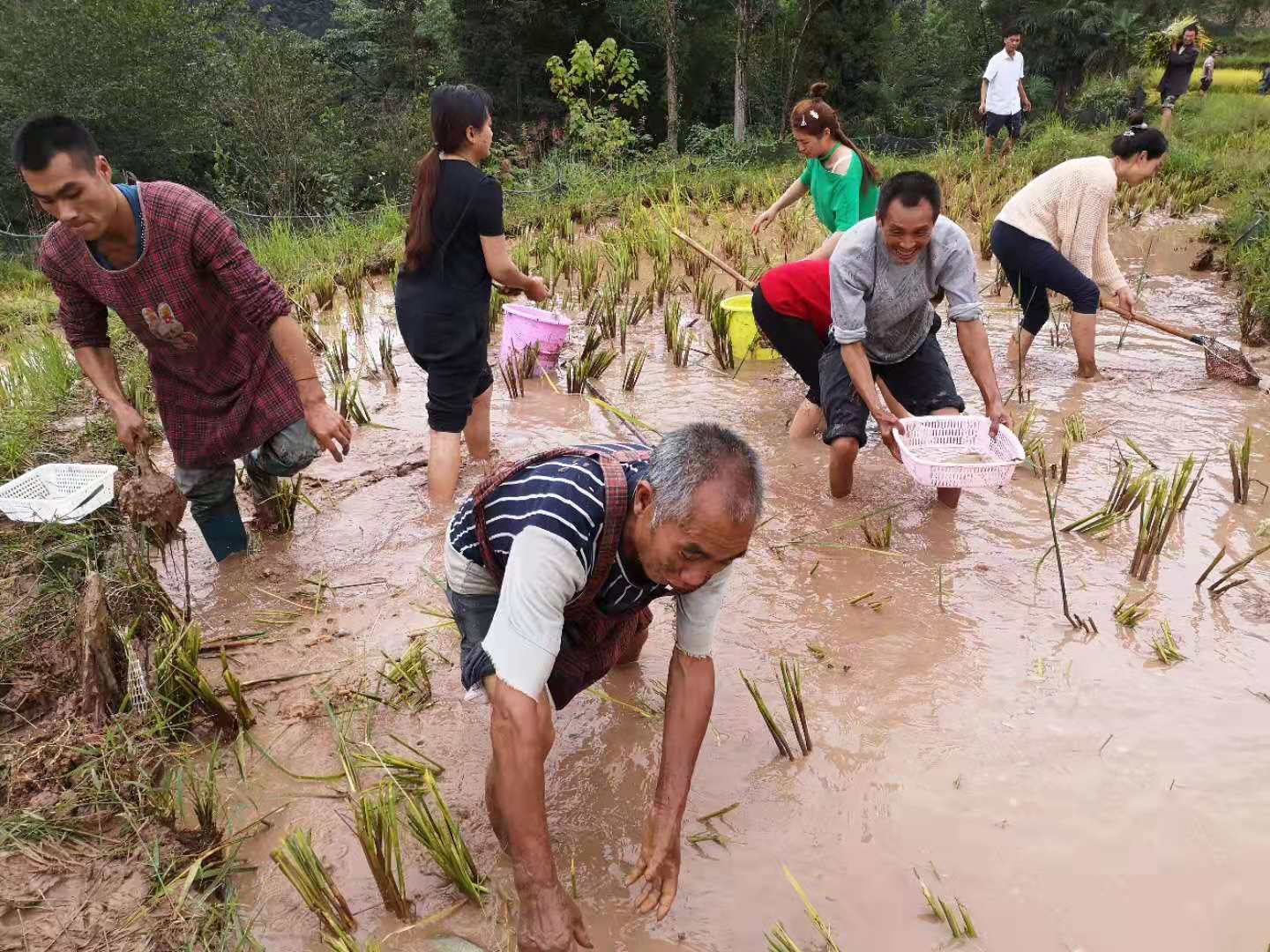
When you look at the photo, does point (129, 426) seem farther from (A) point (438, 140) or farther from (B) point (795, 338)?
(B) point (795, 338)

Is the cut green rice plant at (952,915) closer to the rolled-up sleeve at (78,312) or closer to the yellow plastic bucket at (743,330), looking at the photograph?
the rolled-up sleeve at (78,312)

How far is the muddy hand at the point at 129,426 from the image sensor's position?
116 inches

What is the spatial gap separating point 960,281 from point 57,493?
138 inches

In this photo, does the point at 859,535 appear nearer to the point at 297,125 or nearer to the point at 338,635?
the point at 338,635

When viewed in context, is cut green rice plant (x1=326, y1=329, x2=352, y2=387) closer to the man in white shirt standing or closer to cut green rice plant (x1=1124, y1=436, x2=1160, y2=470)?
cut green rice plant (x1=1124, y1=436, x2=1160, y2=470)

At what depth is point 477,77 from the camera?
1980cm

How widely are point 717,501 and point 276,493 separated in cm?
246

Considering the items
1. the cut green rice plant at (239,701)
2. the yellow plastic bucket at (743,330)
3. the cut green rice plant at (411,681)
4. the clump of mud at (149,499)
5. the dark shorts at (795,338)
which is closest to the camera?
the cut green rice plant at (239,701)

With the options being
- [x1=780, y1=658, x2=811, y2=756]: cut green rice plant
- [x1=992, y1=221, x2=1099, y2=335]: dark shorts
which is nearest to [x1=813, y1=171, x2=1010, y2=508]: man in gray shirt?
[x1=780, y1=658, x2=811, y2=756]: cut green rice plant

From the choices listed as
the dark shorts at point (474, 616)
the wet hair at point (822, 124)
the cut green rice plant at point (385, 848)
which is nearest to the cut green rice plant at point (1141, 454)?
the wet hair at point (822, 124)

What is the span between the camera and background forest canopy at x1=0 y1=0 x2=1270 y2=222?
16.8 meters

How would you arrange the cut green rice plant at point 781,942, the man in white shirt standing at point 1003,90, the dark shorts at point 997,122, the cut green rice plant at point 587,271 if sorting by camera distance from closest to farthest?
1. the cut green rice plant at point 781,942
2. the cut green rice plant at point 587,271
3. the man in white shirt standing at point 1003,90
4. the dark shorts at point 997,122

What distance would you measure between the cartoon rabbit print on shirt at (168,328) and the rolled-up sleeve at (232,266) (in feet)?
0.60

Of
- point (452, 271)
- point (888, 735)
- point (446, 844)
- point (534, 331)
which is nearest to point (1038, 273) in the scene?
point (534, 331)
